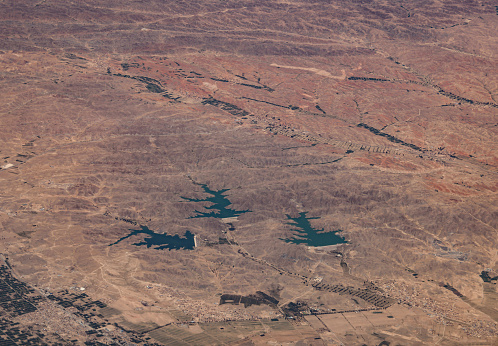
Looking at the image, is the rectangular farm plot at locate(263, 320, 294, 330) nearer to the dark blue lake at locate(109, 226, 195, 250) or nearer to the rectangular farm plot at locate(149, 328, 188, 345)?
the rectangular farm plot at locate(149, 328, 188, 345)

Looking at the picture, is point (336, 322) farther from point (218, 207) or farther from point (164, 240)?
point (218, 207)

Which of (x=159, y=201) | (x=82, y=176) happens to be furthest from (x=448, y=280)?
(x=82, y=176)

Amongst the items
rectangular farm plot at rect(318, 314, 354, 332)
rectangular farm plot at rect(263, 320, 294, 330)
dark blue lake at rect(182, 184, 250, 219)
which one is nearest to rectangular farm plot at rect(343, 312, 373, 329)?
rectangular farm plot at rect(318, 314, 354, 332)

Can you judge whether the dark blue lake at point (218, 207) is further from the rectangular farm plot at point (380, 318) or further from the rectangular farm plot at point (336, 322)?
the rectangular farm plot at point (380, 318)

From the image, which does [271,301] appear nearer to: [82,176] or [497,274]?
[497,274]

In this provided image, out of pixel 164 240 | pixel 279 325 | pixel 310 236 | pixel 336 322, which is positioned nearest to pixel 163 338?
pixel 279 325

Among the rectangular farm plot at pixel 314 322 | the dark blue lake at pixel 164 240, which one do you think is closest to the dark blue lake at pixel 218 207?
the dark blue lake at pixel 164 240

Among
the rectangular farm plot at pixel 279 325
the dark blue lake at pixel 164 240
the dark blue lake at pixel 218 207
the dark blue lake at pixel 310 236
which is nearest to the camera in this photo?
the rectangular farm plot at pixel 279 325
